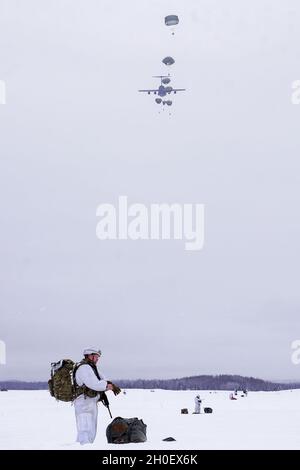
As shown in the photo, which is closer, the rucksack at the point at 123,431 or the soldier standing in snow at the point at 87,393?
the soldier standing in snow at the point at 87,393

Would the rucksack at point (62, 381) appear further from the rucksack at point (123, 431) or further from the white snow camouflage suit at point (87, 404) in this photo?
the rucksack at point (123, 431)

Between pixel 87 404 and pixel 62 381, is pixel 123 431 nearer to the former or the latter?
pixel 87 404

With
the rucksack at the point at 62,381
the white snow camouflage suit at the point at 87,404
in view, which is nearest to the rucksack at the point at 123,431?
the white snow camouflage suit at the point at 87,404

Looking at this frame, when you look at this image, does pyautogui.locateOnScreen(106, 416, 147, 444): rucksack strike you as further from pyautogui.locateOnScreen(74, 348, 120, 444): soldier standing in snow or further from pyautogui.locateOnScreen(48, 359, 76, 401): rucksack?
pyautogui.locateOnScreen(48, 359, 76, 401): rucksack

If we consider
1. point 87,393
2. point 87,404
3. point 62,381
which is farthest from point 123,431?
point 62,381
